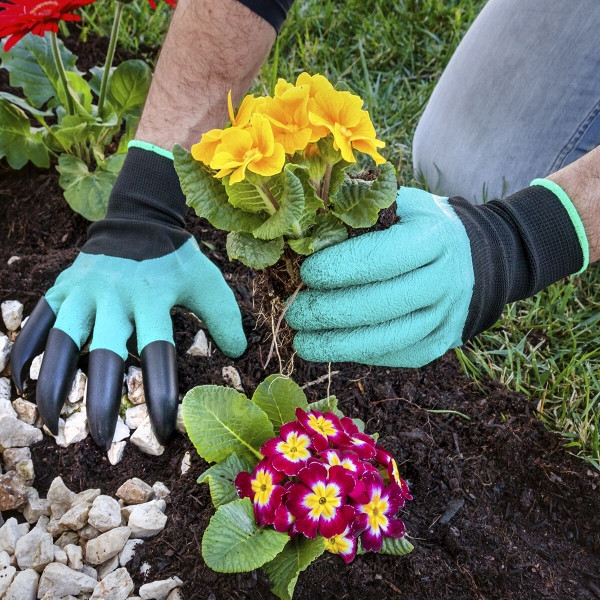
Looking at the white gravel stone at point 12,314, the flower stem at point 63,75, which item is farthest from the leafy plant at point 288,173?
the flower stem at point 63,75

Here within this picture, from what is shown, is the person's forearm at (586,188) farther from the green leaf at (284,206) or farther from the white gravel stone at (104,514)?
the white gravel stone at (104,514)

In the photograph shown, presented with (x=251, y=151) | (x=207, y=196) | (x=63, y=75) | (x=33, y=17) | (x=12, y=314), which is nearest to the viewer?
(x=251, y=151)

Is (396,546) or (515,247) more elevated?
(515,247)

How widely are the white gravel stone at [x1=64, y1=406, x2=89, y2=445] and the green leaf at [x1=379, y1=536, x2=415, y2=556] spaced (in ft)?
2.50

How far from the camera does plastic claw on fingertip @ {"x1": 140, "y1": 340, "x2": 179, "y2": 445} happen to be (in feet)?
5.26

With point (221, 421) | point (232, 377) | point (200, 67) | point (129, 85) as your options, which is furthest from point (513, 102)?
point (221, 421)

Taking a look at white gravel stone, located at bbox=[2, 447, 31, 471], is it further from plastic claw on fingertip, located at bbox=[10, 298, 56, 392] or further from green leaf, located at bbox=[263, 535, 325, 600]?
green leaf, located at bbox=[263, 535, 325, 600]

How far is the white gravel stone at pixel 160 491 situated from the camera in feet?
5.13

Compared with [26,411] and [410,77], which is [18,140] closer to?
[26,411]

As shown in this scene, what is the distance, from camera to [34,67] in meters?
2.14

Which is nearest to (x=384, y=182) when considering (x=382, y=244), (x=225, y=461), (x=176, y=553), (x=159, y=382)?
(x=382, y=244)

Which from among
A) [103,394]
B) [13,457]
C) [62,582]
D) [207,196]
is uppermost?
[207,196]

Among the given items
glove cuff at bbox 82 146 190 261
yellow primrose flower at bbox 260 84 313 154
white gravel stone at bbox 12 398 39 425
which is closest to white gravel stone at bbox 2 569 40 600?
white gravel stone at bbox 12 398 39 425

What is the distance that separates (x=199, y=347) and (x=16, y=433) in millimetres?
486
